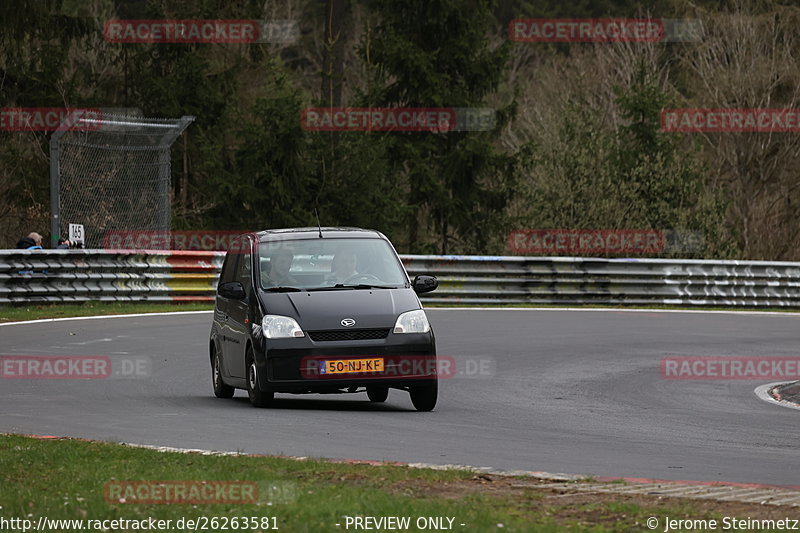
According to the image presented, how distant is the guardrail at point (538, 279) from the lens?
28078 millimetres

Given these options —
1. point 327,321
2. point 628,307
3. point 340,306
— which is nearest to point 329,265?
point 340,306

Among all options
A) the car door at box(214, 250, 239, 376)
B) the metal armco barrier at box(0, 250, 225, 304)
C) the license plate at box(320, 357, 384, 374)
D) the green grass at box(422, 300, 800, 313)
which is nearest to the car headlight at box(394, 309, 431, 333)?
the license plate at box(320, 357, 384, 374)

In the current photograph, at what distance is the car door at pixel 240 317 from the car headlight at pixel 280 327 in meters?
0.49

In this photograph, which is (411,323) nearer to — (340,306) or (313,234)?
(340,306)

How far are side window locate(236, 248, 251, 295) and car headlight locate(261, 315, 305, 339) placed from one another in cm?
82

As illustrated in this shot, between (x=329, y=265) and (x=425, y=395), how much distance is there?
5.30 ft

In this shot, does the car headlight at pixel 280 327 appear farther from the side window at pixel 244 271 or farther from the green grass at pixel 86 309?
the green grass at pixel 86 309

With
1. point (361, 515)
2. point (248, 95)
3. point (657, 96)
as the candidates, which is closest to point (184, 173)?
point (248, 95)

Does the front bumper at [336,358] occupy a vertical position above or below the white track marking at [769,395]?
above

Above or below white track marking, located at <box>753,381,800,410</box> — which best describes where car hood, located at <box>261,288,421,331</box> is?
above

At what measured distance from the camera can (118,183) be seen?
2795 centimetres

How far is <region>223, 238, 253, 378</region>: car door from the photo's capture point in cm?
1402

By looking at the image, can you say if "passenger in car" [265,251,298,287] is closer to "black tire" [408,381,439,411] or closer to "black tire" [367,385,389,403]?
"black tire" [367,385,389,403]

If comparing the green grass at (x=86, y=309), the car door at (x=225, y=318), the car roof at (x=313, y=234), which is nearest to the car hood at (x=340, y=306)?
the car roof at (x=313, y=234)
